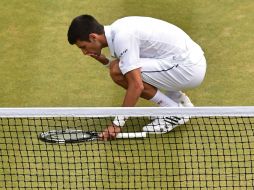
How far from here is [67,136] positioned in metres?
7.34

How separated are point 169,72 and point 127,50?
534mm

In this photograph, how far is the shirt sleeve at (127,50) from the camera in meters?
7.01

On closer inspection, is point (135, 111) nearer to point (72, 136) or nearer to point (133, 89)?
point (133, 89)

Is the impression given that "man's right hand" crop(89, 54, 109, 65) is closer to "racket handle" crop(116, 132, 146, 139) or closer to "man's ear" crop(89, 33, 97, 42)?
"man's ear" crop(89, 33, 97, 42)

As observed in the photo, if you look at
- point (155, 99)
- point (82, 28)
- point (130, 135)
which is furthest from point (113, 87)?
point (82, 28)

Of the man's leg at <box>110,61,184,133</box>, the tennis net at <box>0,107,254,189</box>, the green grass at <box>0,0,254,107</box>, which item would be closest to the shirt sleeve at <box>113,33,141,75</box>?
the man's leg at <box>110,61,184,133</box>

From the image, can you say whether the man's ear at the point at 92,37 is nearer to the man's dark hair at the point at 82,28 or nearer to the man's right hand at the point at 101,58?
the man's dark hair at the point at 82,28

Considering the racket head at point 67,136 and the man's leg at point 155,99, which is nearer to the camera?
the racket head at point 67,136

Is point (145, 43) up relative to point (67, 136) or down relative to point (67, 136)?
up

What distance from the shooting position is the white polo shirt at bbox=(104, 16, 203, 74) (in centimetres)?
704

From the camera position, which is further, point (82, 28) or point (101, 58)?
point (101, 58)

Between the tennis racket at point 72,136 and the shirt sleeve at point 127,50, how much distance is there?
66 cm

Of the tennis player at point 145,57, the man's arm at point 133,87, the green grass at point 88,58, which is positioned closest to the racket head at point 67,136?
the tennis player at point 145,57

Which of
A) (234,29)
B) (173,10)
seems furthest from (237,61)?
(173,10)
